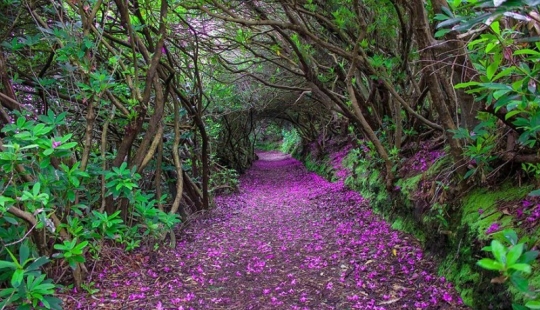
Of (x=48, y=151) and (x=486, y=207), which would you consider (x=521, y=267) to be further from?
(x=48, y=151)

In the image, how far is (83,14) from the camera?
3.37 metres

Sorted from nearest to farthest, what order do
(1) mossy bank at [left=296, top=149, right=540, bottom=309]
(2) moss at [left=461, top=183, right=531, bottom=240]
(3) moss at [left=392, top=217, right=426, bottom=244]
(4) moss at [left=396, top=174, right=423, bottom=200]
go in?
(1) mossy bank at [left=296, top=149, right=540, bottom=309] < (2) moss at [left=461, top=183, right=531, bottom=240] < (3) moss at [left=392, top=217, right=426, bottom=244] < (4) moss at [left=396, top=174, right=423, bottom=200]

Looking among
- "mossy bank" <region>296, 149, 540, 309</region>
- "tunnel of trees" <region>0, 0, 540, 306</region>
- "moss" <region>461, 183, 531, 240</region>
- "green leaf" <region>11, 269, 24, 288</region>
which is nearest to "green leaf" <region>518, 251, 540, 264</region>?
"tunnel of trees" <region>0, 0, 540, 306</region>

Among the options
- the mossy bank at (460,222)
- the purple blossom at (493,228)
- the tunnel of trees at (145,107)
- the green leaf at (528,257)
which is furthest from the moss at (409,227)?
the green leaf at (528,257)

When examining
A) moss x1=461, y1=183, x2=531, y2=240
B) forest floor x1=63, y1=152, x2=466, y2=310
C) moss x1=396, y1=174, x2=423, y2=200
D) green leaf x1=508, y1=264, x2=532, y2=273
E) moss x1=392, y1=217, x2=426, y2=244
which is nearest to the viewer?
green leaf x1=508, y1=264, x2=532, y2=273

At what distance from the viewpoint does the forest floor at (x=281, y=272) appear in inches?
120

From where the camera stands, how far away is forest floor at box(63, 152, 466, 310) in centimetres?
305

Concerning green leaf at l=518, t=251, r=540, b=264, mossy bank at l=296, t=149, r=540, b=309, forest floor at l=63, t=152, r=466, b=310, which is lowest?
forest floor at l=63, t=152, r=466, b=310

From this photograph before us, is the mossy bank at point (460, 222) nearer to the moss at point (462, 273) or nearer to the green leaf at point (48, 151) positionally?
the moss at point (462, 273)

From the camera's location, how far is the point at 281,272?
158 inches

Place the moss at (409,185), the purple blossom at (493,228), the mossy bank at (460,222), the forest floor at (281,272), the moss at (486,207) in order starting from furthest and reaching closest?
the moss at (409,185)
the forest floor at (281,272)
the moss at (486,207)
the purple blossom at (493,228)
the mossy bank at (460,222)

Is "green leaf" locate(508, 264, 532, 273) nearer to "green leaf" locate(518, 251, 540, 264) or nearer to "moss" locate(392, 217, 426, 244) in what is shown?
"green leaf" locate(518, 251, 540, 264)

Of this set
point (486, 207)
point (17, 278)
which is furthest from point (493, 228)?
point (17, 278)

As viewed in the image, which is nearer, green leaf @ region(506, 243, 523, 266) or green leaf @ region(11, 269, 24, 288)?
green leaf @ region(506, 243, 523, 266)
